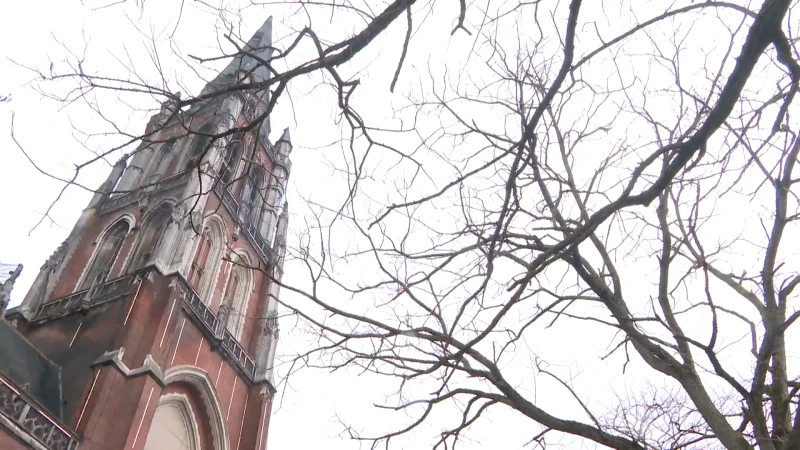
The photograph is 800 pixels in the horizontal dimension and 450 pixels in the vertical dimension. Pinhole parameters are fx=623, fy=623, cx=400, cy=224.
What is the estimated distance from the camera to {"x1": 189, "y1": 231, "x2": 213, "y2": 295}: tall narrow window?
1784 centimetres

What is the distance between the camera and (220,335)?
17016mm

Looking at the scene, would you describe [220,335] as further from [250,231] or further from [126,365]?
[250,231]

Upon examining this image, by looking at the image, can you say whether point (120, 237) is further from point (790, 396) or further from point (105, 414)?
point (790, 396)

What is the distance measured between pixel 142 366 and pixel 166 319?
149 centimetres

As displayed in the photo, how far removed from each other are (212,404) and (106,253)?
595cm

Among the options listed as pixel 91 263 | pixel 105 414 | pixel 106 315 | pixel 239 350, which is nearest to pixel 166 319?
pixel 106 315

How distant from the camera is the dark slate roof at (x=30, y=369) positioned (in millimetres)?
12867

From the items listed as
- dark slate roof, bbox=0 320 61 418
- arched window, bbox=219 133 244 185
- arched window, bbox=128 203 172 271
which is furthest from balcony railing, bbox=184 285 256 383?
arched window, bbox=219 133 244 185

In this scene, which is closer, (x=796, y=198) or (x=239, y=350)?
(x=796, y=198)

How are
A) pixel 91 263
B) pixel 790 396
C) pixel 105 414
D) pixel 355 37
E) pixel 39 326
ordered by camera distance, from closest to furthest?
pixel 355 37 < pixel 790 396 < pixel 105 414 < pixel 39 326 < pixel 91 263

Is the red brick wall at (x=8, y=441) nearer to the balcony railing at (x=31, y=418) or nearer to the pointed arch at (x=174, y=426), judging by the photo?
the balcony railing at (x=31, y=418)

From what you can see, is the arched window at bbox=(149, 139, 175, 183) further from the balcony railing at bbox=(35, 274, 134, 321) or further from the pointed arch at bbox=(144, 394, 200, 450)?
the pointed arch at bbox=(144, 394, 200, 450)

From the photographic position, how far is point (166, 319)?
48.2ft

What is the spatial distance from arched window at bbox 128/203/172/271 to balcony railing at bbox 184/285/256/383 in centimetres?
171
